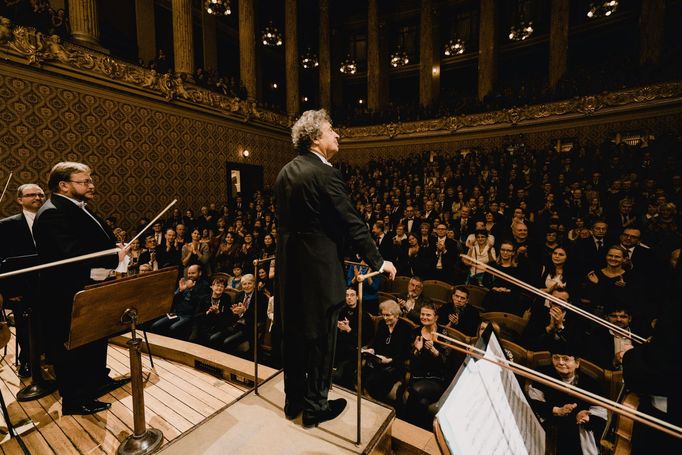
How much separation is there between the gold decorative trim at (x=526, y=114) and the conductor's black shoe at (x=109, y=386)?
12.3 meters

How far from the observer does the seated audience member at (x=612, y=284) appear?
3.26m

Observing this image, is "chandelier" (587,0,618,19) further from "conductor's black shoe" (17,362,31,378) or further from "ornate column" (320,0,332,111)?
"conductor's black shoe" (17,362,31,378)

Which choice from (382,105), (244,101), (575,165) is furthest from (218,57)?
(575,165)

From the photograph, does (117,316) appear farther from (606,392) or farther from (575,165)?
(575,165)

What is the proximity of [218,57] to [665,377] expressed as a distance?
48.3 feet

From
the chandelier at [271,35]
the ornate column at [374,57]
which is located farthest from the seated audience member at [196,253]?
the ornate column at [374,57]

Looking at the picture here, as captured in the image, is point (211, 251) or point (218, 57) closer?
point (211, 251)

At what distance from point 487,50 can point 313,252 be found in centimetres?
1369

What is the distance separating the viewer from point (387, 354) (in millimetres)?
3258

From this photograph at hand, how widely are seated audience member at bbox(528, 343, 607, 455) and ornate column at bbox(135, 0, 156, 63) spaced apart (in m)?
12.2

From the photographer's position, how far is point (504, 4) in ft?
43.9

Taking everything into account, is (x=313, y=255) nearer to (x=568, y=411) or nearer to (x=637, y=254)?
(x=568, y=411)

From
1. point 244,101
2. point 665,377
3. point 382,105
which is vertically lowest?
point 665,377

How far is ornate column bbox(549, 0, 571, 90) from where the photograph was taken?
10688mm
